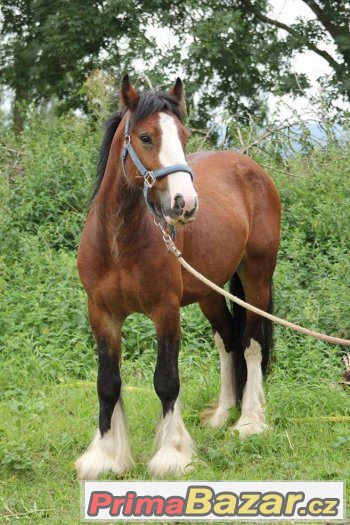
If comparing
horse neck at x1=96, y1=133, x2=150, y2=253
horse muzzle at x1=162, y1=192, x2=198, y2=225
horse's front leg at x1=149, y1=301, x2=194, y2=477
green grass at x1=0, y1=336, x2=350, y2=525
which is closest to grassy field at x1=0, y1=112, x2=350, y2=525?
green grass at x1=0, y1=336, x2=350, y2=525

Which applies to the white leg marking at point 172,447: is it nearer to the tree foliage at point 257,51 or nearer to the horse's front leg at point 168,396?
the horse's front leg at point 168,396

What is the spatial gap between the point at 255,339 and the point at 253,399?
44 centimetres

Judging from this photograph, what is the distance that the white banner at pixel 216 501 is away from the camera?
154 inches

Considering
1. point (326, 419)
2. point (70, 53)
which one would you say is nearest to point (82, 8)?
point (70, 53)

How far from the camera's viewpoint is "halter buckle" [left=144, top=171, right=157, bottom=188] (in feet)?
13.5

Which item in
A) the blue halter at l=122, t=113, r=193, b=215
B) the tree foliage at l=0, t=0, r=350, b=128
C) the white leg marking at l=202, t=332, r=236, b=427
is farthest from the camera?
the tree foliage at l=0, t=0, r=350, b=128

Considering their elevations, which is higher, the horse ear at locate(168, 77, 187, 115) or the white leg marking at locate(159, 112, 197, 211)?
the horse ear at locate(168, 77, 187, 115)

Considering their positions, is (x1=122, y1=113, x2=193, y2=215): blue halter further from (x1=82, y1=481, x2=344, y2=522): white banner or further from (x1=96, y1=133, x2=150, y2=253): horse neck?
(x1=82, y1=481, x2=344, y2=522): white banner

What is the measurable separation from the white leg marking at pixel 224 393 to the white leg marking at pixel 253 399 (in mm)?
147

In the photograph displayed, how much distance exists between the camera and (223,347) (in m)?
5.84

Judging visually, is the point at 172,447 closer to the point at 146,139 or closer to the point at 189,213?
the point at 189,213

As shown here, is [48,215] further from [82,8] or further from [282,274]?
[82,8]

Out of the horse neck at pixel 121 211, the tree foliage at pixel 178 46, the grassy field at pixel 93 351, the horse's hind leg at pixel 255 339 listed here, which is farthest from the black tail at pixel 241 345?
the tree foliage at pixel 178 46

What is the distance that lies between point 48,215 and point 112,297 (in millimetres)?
4623
